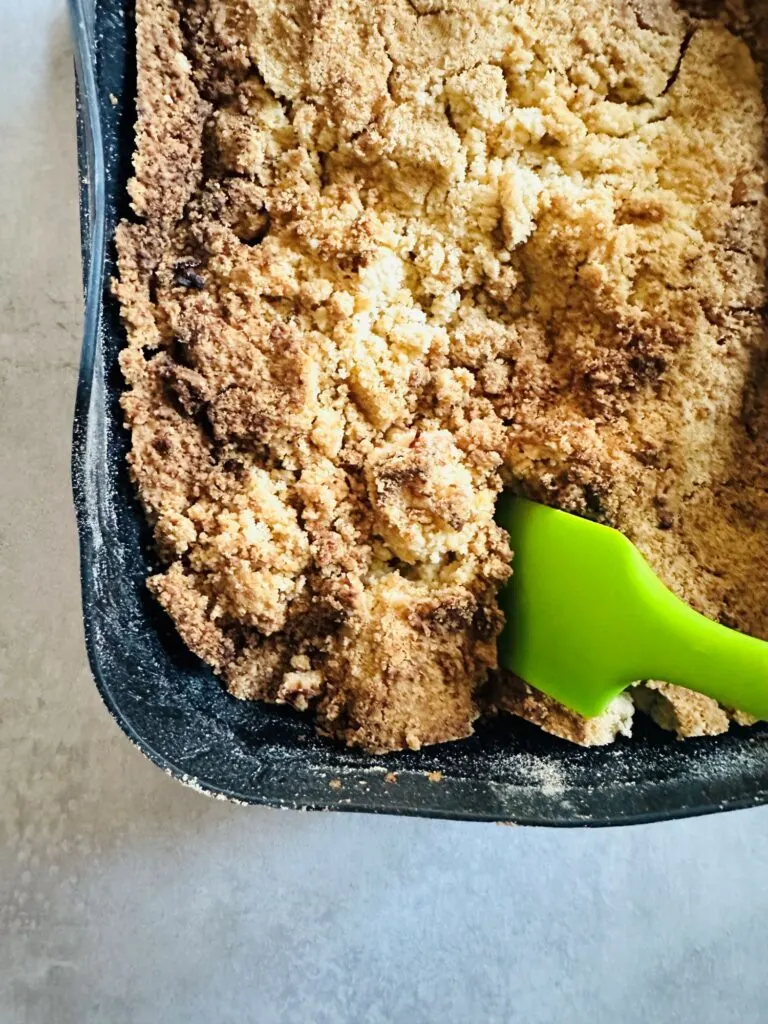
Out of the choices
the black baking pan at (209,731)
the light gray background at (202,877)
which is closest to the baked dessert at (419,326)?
the black baking pan at (209,731)

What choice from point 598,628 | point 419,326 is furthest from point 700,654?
point 419,326

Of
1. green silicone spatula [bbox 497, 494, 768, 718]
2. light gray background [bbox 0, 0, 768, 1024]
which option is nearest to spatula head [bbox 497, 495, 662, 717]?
green silicone spatula [bbox 497, 494, 768, 718]

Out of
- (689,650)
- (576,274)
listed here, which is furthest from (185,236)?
(689,650)

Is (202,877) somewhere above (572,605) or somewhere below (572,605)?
below

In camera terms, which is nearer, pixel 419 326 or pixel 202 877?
pixel 419 326

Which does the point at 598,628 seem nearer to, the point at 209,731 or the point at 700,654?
the point at 700,654

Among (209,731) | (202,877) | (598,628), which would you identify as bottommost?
(202,877)

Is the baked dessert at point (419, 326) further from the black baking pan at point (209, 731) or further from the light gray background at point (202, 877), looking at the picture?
the light gray background at point (202, 877)
